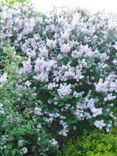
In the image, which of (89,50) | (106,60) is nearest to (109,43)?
(106,60)

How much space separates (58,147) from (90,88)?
85 centimetres

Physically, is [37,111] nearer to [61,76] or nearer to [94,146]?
[61,76]

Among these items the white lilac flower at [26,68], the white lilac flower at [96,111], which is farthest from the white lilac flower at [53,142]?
the white lilac flower at [26,68]

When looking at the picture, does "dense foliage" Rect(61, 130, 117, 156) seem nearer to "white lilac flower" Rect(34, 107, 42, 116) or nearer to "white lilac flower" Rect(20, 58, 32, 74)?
"white lilac flower" Rect(34, 107, 42, 116)

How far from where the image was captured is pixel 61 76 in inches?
251

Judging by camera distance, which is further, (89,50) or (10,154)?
(89,50)

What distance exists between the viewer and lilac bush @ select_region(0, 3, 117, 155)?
5.98 m

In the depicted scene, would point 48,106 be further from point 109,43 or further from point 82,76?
point 109,43

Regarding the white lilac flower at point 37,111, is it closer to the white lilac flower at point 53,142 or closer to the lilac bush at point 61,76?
the lilac bush at point 61,76

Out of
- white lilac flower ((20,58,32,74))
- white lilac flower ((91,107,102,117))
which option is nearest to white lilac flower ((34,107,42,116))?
white lilac flower ((20,58,32,74))

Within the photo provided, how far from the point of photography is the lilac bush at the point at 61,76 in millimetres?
5977

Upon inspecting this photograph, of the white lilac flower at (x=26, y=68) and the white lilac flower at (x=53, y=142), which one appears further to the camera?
the white lilac flower at (x=26, y=68)

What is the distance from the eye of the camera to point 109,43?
281 inches

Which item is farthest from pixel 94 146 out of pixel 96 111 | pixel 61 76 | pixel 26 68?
pixel 26 68
